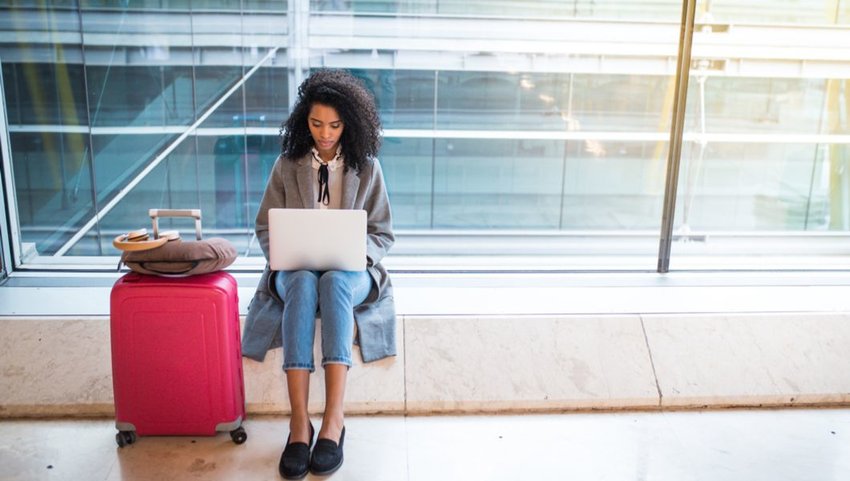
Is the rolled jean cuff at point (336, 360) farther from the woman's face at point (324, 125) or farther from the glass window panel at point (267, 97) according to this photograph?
the glass window panel at point (267, 97)

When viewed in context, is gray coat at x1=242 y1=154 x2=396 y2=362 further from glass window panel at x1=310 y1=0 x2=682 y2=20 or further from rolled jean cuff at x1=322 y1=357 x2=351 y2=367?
glass window panel at x1=310 y1=0 x2=682 y2=20

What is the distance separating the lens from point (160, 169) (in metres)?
4.04

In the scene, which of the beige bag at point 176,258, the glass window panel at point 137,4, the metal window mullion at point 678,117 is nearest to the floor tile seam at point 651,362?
the metal window mullion at point 678,117

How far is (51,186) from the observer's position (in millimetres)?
3453

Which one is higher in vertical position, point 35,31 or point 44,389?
point 35,31

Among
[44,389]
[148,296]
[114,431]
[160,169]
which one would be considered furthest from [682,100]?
[160,169]

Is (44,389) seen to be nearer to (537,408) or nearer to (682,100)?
(537,408)

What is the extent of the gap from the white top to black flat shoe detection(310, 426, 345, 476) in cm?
80

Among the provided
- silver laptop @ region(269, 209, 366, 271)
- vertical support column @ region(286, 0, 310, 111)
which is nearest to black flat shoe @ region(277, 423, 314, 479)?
silver laptop @ region(269, 209, 366, 271)

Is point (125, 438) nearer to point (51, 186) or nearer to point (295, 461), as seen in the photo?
point (295, 461)

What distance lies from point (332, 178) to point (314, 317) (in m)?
0.52

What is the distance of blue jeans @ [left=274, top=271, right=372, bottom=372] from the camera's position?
187cm

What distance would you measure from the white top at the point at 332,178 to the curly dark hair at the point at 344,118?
3 cm

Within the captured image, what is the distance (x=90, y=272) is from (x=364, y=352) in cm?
147
